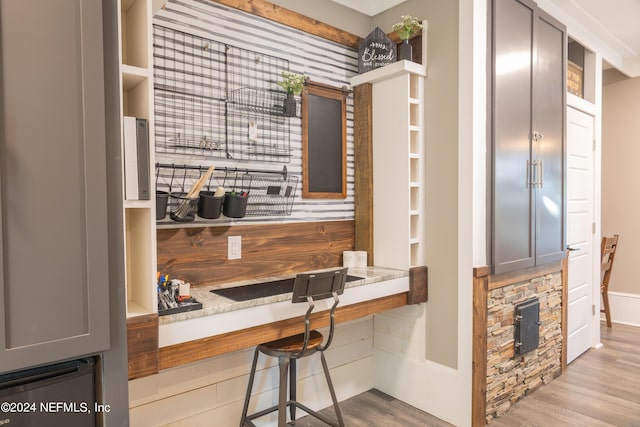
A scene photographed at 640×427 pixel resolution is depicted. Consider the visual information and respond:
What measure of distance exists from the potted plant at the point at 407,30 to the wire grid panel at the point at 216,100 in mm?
755

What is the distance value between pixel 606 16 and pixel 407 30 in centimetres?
203

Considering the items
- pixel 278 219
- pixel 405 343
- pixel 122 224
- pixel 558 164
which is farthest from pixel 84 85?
pixel 558 164

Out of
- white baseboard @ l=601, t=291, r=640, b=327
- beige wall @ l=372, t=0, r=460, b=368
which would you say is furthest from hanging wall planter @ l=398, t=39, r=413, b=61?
white baseboard @ l=601, t=291, r=640, b=327

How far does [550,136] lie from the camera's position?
2963 millimetres

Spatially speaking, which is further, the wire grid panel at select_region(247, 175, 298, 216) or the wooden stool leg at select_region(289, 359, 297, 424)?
the wire grid panel at select_region(247, 175, 298, 216)

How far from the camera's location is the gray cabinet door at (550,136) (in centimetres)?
284

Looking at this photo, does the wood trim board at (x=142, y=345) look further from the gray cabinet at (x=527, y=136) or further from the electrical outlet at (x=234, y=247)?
the gray cabinet at (x=527, y=136)

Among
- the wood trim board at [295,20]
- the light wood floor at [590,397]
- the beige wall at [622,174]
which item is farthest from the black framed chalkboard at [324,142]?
the beige wall at [622,174]

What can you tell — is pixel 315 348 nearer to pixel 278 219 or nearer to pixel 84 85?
pixel 278 219

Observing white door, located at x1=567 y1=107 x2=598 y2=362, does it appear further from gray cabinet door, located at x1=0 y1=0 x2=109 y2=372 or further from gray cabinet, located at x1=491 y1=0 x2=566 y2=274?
gray cabinet door, located at x1=0 y1=0 x2=109 y2=372

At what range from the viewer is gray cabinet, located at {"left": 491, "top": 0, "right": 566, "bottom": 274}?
8.18 ft

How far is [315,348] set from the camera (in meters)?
2.03

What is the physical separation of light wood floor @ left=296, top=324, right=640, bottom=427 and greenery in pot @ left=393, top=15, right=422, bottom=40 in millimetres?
2386

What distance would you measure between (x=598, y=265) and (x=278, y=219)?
3.21 m
